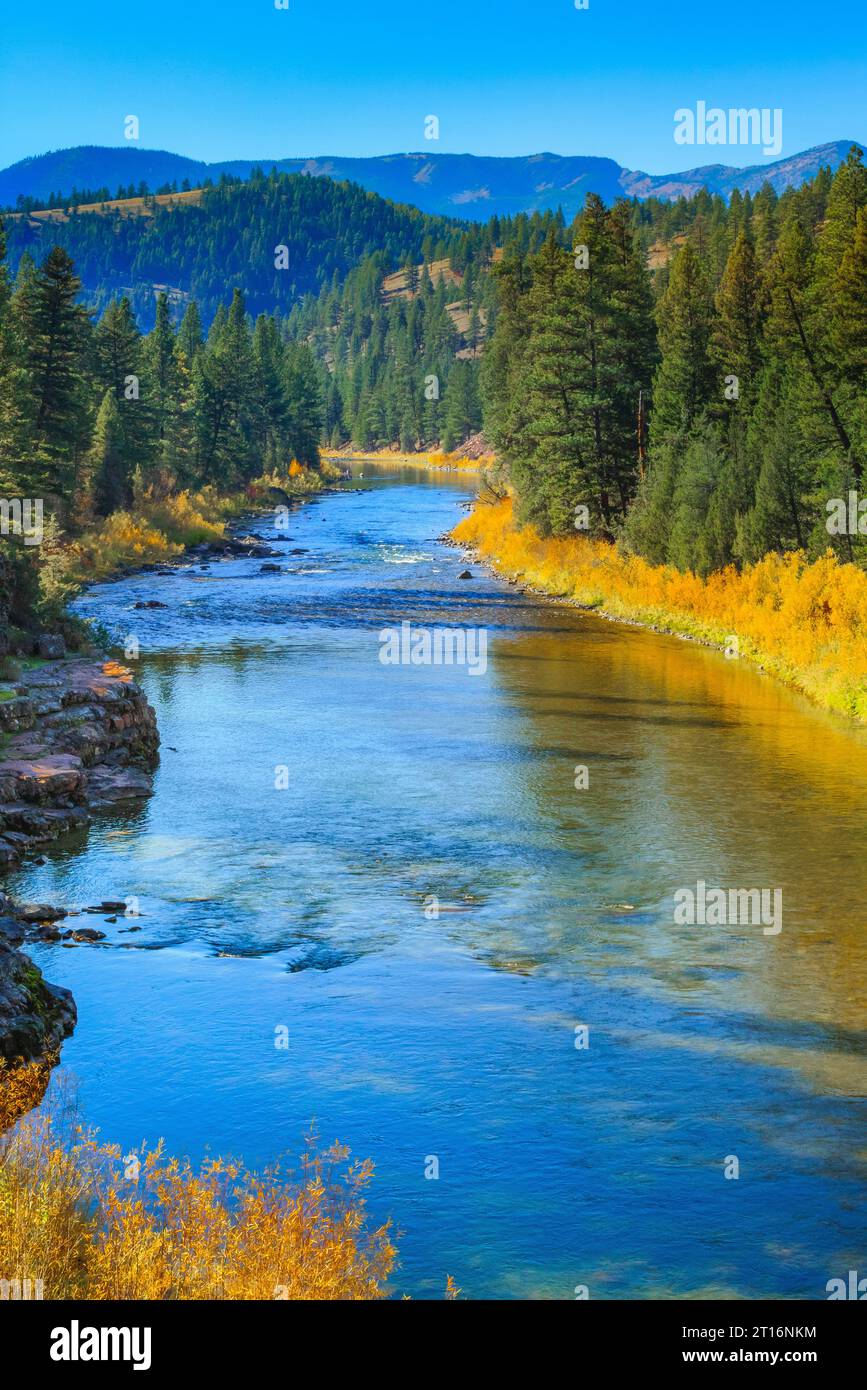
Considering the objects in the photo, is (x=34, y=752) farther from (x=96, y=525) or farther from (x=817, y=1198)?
(x=96, y=525)

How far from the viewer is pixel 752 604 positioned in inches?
1687

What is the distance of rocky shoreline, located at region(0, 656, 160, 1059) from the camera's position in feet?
62.8

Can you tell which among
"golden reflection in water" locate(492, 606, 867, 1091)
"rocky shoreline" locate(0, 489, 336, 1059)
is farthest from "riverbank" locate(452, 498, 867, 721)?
"rocky shoreline" locate(0, 489, 336, 1059)

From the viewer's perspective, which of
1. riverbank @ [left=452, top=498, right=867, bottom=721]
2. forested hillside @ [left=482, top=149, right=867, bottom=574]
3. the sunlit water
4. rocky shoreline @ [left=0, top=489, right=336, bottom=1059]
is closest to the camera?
the sunlit water

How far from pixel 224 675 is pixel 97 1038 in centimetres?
2361

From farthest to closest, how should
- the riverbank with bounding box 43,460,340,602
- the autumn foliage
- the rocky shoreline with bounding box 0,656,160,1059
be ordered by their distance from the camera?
the riverbank with bounding box 43,460,340,602 < the rocky shoreline with bounding box 0,656,160,1059 < the autumn foliage

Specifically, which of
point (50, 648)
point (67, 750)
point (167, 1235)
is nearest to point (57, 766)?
point (67, 750)

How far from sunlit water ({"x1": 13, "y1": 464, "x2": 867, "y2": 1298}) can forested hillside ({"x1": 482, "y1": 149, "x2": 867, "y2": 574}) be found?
38.3ft

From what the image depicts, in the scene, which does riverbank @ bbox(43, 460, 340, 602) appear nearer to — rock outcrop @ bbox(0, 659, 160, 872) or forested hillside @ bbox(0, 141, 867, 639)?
forested hillside @ bbox(0, 141, 867, 639)

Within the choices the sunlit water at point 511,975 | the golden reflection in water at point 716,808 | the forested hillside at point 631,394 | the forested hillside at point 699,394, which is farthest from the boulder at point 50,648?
the forested hillside at point 699,394

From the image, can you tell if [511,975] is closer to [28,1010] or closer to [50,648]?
[28,1010]

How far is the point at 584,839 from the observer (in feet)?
79.1

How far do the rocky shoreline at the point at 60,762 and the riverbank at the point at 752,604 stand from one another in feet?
56.8
